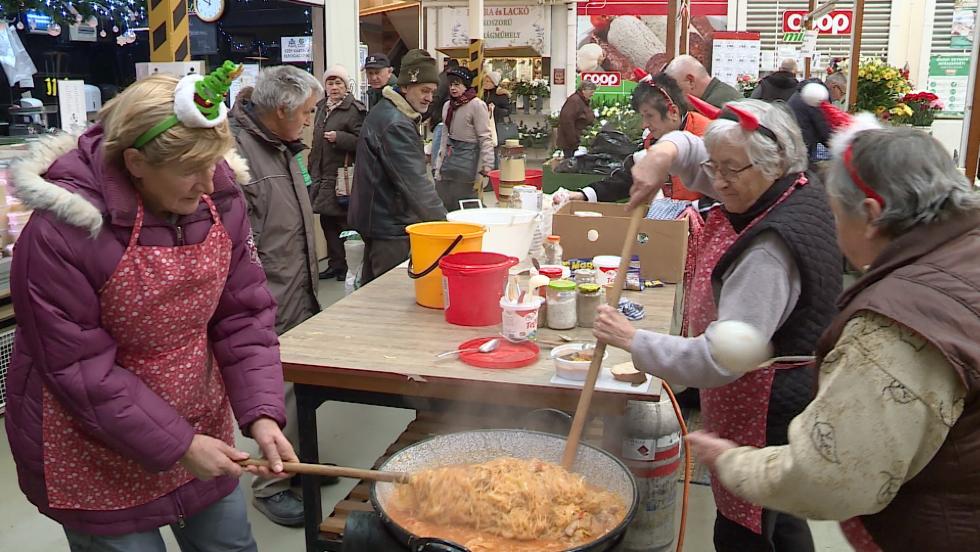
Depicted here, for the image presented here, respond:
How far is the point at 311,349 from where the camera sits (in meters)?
2.66

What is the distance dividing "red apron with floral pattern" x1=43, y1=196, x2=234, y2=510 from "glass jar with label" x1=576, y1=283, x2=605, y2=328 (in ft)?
4.72

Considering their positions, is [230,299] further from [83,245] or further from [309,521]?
[309,521]

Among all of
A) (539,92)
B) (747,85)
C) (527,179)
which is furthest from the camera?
(539,92)

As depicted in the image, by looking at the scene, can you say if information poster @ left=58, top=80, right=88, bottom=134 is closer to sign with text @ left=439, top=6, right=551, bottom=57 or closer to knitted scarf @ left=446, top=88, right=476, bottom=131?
knitted scarf @ left=446, top=88, right=476, bottom=131

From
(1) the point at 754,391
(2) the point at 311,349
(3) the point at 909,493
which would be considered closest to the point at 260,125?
(2) the point at 311,349

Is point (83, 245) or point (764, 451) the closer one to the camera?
point (764, 451)

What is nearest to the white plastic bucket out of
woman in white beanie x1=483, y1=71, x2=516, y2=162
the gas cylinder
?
the gas cylinder

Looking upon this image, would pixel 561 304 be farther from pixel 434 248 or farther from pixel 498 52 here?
pixel 498 52

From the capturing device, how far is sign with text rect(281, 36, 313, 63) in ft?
26.0

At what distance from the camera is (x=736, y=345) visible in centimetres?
180

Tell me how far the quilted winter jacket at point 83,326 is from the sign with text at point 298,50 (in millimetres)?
6450

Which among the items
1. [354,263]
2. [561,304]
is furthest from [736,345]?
[354,263]

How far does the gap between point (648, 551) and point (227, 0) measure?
6.82 m

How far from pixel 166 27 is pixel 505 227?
2.47 m
